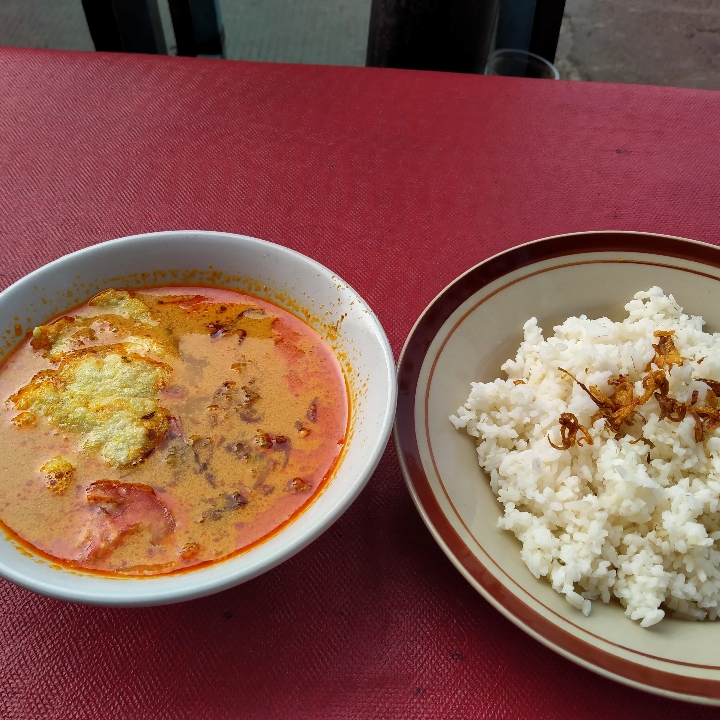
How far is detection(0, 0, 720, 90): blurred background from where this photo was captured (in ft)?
15.6

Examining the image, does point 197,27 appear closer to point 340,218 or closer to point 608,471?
point 340,218

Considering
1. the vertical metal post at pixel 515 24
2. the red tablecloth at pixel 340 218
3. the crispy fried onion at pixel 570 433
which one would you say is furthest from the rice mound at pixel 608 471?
the vertical metal post at pixel 515 24

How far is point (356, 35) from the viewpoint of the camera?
4930 mm

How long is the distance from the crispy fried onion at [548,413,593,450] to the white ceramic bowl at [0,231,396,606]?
1.18ft

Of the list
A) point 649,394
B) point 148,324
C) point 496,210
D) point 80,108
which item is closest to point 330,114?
point 496,210

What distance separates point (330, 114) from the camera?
2.26 metres

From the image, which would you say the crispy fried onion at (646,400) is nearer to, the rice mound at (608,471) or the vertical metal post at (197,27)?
the rice mound at (608,471)

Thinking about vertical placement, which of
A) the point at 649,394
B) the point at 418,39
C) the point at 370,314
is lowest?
the point at 418,39

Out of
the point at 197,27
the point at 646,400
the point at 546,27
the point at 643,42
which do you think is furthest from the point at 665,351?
the point at 643,42

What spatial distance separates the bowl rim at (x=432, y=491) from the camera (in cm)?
96

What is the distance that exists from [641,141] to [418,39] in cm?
132

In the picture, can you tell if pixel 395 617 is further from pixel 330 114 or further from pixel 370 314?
pixel 330 114

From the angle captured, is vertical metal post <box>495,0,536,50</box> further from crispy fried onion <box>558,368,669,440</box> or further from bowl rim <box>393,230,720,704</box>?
crispy fried onion <box>558,368,669,440</box>

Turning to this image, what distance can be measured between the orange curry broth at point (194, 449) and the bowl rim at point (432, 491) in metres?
0.14
